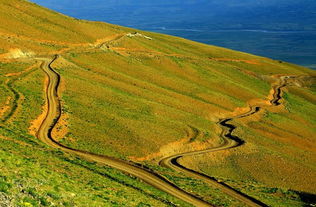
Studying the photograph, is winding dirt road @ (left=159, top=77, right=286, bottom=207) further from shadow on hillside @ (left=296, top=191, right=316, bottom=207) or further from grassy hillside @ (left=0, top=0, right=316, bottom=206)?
shadow on hillside @ (left=296, top=191, right=316, bottom=207)

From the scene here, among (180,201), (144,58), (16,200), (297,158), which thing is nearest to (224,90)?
(144,58)

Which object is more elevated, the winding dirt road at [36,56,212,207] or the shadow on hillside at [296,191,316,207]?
the winding dirt road at [36,56,212,207]

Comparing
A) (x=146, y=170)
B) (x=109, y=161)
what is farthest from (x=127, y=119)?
(x=146, y=170)

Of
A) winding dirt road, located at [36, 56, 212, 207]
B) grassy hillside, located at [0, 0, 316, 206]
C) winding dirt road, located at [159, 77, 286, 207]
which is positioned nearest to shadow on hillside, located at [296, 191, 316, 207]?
grassy hillside, located at [0, 0, 316, 206]

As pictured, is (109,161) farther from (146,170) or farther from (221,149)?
(221,149)

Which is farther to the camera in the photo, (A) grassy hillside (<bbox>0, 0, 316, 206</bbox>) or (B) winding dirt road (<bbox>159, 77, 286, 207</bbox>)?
(B) winding dirt road (<bbox>159, 77, 286, 207</bbox>)

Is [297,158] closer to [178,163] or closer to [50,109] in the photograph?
[178,163]

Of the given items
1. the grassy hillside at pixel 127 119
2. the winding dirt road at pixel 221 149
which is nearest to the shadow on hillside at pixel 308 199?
the grassy hillside at pixel 127 119

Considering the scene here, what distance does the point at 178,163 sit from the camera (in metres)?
40.0

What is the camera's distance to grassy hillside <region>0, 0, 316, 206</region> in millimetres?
27028

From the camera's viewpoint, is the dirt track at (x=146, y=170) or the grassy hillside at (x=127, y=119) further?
the dirt track at (x=146, y=170)

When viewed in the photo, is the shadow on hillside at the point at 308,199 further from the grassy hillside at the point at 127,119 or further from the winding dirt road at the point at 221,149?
the winding dirt road at the point at 221,149

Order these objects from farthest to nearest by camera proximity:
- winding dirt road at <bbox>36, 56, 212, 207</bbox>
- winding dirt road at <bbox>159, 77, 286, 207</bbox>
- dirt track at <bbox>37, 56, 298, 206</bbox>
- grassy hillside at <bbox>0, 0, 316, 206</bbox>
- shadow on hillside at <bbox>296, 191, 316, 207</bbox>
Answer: shadow on hillside at <bbox>296, 191, 316, 207</bbox> < winding dirt road at <bbox>159, 77, 286, 207</bbox> < dirt track at <bbox>37, 56, 298, 206</bbox> < winding dirt road at <bbox>36, 56, 212, 207</bbox> < grassy hillside at <bbox>0, 0, 316, 206</bbox>

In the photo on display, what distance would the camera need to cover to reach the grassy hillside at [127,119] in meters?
27.0
